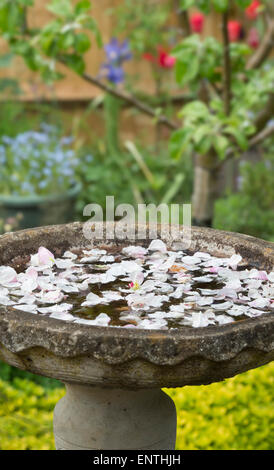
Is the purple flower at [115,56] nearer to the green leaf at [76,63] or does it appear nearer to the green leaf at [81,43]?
the green leaf at [76,63]

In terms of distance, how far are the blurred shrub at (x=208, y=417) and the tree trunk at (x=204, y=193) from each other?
1.06 m

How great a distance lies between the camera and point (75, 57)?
3100mm

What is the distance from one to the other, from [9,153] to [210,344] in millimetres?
3766

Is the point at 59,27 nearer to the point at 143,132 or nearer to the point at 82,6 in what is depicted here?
the point at 82,6

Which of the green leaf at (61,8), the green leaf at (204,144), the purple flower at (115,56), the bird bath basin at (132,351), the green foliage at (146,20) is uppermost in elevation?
the green foliage at (146,20)

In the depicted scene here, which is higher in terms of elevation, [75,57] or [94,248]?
[75,57]

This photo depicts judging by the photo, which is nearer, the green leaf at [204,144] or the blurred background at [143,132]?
the blurred background at [143,132]

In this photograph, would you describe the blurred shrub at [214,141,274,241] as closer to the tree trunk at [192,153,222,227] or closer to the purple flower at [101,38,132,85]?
the tree trunk at [192,153,222,227]

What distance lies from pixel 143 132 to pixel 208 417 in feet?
12.8

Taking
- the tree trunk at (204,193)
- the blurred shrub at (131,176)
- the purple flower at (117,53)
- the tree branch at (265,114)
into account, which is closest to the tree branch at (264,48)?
the tree branch at (265,114)

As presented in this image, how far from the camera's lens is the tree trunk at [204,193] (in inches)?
140

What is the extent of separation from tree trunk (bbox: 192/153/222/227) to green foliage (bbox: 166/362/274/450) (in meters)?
1.09

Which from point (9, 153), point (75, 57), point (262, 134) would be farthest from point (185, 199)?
point (75, 57)
